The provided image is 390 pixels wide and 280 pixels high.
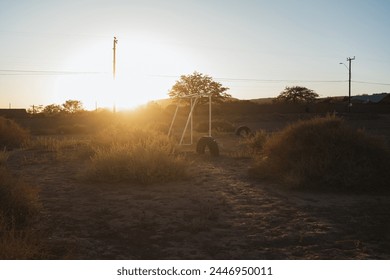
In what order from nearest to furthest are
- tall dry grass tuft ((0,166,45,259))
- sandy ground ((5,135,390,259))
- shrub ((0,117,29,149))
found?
1. tall dry grass tuft ((0,166,45,259))
2. sandy ground ((5,135,390,259))
3. shrub ((0,117,29,149))

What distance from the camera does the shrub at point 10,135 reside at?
70.2 feet

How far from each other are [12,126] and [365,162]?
20430 millimetres

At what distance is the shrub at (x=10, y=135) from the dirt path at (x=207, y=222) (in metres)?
12.7

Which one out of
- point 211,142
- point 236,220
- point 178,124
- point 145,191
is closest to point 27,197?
point 145,191

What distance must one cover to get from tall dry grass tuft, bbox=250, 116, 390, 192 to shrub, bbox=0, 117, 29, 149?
1480cm

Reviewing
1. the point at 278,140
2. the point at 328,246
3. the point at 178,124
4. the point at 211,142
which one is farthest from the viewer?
the point at 178,124

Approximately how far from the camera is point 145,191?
8781mm

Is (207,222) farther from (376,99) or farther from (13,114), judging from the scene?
(376,99)

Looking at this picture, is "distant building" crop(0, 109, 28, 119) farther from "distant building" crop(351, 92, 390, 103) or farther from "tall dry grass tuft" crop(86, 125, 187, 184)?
"distant building" crop(351, 92, 390, 103)

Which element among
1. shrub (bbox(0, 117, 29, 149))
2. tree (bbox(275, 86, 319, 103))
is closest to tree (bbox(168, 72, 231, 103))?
tree (bbox(275, 86, 319, 103))

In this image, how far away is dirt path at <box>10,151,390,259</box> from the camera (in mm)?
5105

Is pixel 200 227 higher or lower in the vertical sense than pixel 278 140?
lower

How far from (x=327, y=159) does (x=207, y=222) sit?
14.4ft

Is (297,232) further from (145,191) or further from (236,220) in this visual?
(145,191)
